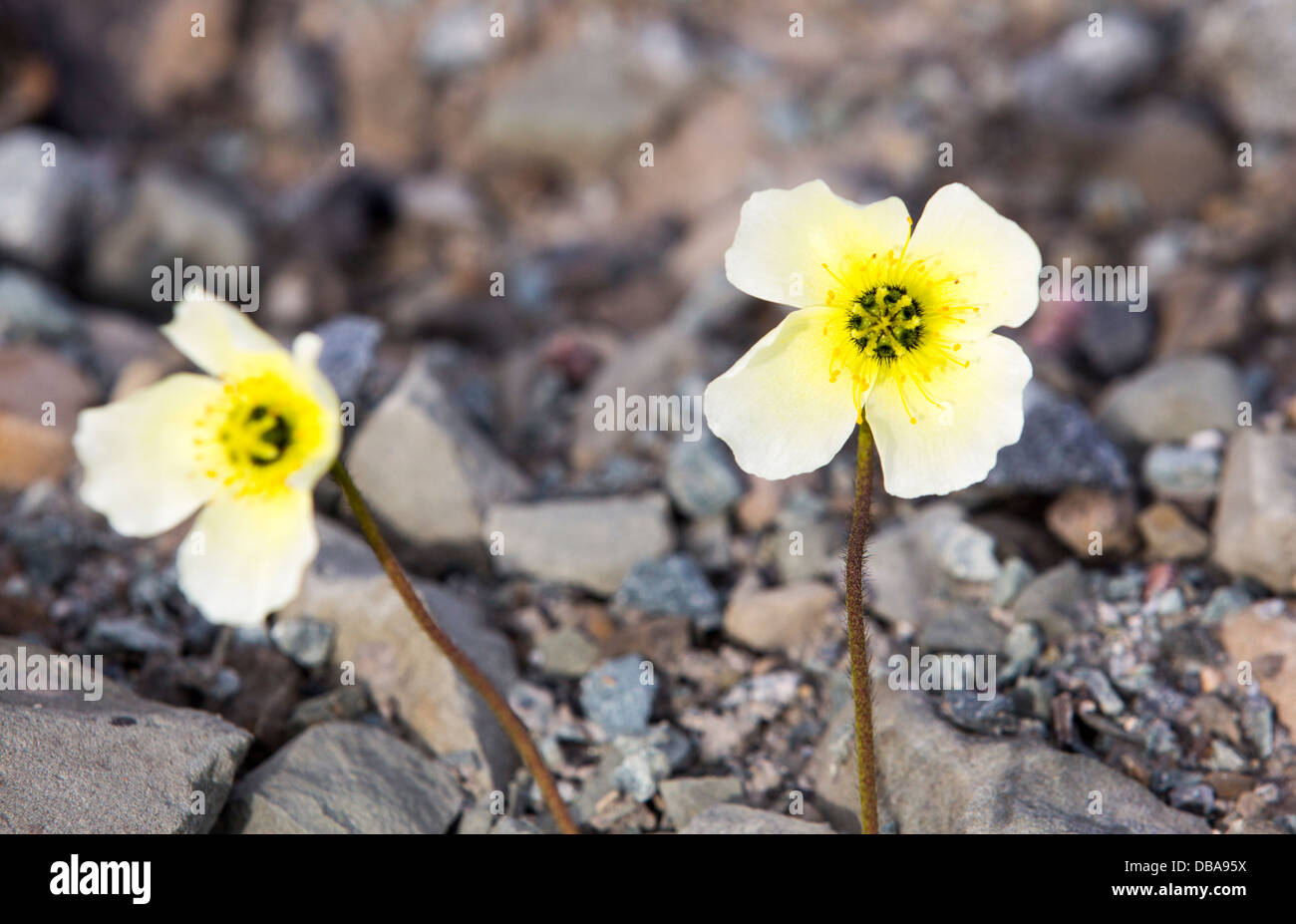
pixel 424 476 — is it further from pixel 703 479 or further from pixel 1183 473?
pixel 1183 473

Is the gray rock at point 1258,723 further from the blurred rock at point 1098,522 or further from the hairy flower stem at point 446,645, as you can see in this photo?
the hairy flower stem at point 446,645

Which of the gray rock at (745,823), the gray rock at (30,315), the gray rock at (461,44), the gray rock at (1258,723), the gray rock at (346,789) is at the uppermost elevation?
the gray rock at (461,44)

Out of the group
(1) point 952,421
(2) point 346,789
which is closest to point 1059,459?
(1) point 952,421

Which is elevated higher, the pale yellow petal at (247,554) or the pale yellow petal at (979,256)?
the pale yellow petal at (979,256)

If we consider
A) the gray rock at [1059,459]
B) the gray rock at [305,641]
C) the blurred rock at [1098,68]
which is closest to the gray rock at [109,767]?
the gray rock at [305,641]

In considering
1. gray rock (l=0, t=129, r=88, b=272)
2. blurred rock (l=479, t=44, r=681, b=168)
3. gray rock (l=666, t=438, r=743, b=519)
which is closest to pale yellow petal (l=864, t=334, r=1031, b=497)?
gray rock (l=666, t=438, r=743, b=519)

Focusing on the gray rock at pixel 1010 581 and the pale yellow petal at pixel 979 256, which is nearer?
Answer: the pale yellow petal at pixel 979 256

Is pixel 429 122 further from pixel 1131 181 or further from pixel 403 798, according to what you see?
pixel 403 798

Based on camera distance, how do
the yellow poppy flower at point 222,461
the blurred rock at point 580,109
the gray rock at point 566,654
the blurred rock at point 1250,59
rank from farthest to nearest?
the blurred rock at point 580,109 → the blurred rock at point 1250,59 → the gray rock at point 566,654 → the yellow poppy flower at point 222,461
